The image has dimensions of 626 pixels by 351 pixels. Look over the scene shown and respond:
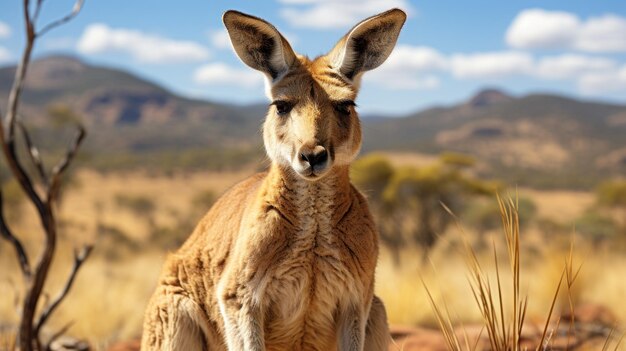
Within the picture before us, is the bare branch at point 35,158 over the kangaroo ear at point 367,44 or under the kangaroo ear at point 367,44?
under

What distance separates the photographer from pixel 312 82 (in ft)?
14.9

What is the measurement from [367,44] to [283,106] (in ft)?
2.32

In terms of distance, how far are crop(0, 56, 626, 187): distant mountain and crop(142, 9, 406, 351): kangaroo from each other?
167ft

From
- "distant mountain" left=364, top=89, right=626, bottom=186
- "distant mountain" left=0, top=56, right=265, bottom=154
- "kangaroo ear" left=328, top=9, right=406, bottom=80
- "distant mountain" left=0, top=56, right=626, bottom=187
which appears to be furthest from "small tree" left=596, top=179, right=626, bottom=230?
"distant mountain" left=0, top=56, right=265, bottom=154

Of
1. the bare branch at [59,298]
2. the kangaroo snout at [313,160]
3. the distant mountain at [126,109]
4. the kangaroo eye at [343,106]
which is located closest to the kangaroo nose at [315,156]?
the kangaroo snout at [313,160]

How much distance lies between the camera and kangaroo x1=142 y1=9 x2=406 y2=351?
420cm

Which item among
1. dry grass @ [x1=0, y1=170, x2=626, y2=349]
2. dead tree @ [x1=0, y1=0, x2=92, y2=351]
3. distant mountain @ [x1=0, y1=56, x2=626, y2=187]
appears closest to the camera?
dead tree @ [x1=0, y1=0, x2=92, y2=351]

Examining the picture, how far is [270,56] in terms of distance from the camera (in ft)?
15.4

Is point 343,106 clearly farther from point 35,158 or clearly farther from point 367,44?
point 35,158

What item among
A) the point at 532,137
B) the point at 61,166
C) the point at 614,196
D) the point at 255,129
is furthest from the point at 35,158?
the point at 255,129

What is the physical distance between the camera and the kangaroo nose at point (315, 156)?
4.04 meters

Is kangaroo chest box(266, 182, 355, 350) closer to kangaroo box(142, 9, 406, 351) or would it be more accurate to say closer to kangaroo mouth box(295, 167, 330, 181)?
kangaroo box(142, 9, 406, 351)

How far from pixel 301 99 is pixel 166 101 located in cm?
16007

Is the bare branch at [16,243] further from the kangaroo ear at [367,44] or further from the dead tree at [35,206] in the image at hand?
the kangaroo ear at [367,44]
